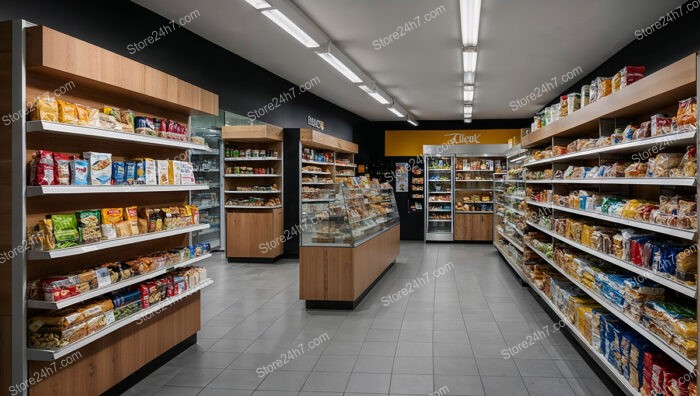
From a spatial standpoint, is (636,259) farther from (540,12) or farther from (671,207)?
(540,12)

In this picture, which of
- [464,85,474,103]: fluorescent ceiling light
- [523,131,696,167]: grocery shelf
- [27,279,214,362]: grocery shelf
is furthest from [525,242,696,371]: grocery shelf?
[464,85,474,103]: fluorescent ceiling light

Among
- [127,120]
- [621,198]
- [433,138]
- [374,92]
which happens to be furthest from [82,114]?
[433,138]

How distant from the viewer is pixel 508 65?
791cm

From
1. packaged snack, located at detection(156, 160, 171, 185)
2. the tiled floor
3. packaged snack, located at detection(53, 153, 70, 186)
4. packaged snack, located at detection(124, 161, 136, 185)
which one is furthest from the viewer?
packaged snack, located at detection(156, 160, 171, 185)

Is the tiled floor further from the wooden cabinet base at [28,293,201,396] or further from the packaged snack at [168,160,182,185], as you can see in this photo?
the packaged snack at [168,160,182,185]

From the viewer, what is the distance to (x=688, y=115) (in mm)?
2676

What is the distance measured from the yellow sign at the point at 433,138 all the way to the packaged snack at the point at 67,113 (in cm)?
1232

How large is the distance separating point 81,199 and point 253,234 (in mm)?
6284

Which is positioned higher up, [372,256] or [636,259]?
[636,259]

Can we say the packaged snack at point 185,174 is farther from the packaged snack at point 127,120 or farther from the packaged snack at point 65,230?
the packaged snack at point 65,230

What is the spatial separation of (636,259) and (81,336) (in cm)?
398

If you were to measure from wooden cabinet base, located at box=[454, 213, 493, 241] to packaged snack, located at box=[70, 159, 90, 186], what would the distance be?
11.4m

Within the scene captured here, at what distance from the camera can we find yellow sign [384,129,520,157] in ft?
47.2

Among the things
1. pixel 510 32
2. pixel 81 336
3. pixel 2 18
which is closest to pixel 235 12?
pixel 2 18
